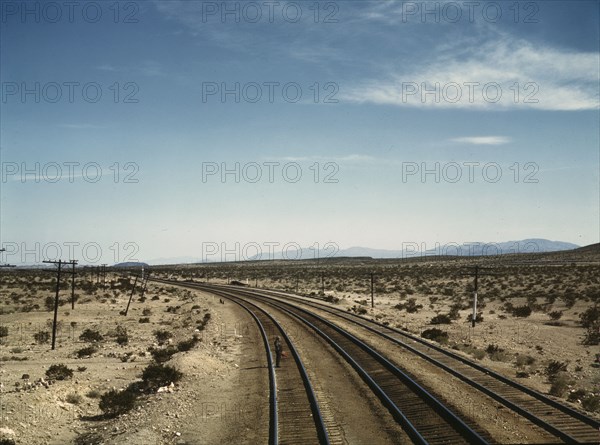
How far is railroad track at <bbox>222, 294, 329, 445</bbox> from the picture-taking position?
11500 mm

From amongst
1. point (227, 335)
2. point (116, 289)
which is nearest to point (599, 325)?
point (227, 335)

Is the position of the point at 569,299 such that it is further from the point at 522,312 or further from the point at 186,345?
the point at 186,345

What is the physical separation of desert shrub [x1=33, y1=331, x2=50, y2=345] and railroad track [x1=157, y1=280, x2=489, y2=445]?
17.9 meters

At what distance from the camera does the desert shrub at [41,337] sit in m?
27.4

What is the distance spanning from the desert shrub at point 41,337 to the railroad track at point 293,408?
15.3m

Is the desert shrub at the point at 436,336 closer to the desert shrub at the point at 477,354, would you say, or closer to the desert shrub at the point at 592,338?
the desert shrub at the point at 477,354

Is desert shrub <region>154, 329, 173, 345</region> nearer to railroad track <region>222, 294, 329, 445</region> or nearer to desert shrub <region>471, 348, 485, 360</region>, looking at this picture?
railroad track <region>222, 294, 329, 445</region>

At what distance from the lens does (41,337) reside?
2806 cm

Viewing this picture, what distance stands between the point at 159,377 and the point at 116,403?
8.14 ft

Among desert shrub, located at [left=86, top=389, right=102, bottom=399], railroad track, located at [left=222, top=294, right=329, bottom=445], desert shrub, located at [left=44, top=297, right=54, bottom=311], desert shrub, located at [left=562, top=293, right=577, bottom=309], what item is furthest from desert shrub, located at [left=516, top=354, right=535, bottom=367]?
desert shrub, located at [left=44, top=297, right=54, bottom=311]

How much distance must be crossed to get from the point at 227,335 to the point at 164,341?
4047mm

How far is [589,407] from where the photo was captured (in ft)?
44.4

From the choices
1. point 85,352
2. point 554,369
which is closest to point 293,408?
point 554,369

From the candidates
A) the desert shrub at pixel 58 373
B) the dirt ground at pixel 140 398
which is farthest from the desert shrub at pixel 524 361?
the desert shrub at pixel 58 373
